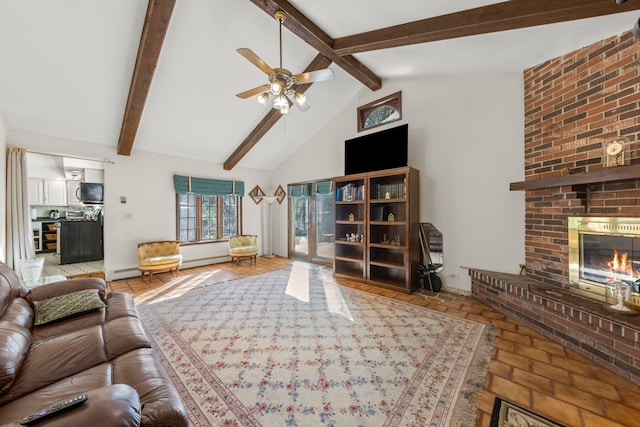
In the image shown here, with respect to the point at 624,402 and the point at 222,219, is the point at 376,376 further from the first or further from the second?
the point at 222,219

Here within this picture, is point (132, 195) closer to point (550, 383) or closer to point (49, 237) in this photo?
point (49, 237)

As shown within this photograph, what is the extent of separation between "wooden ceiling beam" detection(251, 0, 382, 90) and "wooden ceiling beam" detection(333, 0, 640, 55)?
443 mm

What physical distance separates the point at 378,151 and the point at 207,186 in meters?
3.87

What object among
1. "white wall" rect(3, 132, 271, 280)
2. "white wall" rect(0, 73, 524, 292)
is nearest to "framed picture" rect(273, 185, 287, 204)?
"white wall" rect(0, 73, 524, 292)

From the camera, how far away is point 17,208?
3549mm

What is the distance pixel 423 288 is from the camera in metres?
3.84

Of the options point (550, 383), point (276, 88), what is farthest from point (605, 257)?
point (276, 88)

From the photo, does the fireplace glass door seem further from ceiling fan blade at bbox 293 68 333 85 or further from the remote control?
the remote control

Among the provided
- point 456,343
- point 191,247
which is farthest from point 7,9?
point 456,343

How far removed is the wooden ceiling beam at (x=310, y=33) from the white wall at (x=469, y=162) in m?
0.90

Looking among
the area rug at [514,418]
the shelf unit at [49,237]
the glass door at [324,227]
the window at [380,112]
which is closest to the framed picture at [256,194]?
the glass door at [324,227]

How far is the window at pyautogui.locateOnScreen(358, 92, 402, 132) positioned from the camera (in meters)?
4.28

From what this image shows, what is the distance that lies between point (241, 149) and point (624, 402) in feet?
19.5

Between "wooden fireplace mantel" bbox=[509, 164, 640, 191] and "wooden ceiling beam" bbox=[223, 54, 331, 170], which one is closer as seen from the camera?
"wooden fireplace mantel" bbox=[509, 164, 640, 191]
